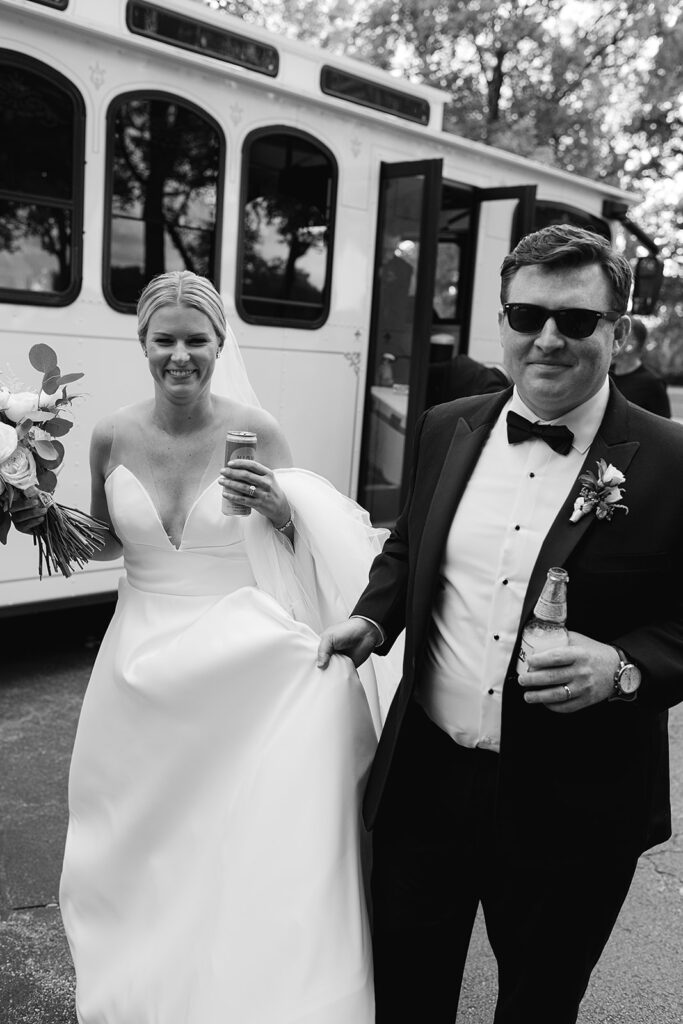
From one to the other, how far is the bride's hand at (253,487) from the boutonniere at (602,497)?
108 cm

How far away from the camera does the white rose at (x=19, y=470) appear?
243 cm

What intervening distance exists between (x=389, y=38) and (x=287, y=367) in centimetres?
1235

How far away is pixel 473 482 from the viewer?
2.04m

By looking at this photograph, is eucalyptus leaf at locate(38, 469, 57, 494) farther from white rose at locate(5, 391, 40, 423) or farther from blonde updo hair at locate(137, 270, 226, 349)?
blonde updo hair at locate(137, 270, 226, 349)

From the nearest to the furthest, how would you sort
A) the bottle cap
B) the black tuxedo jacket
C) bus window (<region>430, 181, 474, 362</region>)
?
the bottle cap < the black tuxedo jacket < bus window (<region>430, 181, 474, 362</region>)

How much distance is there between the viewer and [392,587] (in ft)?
7.31

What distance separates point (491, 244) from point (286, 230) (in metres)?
2.35

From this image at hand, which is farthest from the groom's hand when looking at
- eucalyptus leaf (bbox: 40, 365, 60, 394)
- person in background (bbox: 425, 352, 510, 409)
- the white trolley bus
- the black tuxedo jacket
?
person in background (bbox: 425, 352, 510, 409)

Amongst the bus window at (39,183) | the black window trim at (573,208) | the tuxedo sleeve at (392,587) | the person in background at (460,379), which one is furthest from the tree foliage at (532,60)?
the tuxedo sleeve at (392,587)

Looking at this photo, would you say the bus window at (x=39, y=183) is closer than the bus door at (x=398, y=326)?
Yes

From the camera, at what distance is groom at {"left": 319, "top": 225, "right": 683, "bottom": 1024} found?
1.82 m

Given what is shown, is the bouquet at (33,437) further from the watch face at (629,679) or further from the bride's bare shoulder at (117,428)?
the watch face at (629,679)

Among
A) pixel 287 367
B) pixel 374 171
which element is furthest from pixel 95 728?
pixel 374 171

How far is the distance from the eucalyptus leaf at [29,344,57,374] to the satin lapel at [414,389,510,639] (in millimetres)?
1113
